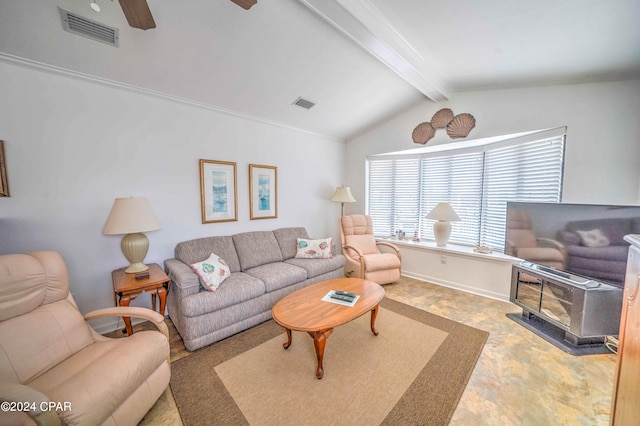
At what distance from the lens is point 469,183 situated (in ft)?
12.2

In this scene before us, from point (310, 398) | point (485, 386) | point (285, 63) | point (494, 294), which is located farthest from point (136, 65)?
point (494, 294)

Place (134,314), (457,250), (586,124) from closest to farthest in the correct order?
1. (134,314)
2. (586,124)
3. (457,250)

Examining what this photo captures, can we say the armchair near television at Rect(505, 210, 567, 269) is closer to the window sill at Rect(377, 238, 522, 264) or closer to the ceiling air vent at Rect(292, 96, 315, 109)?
the window sill at Rect(377, 238, 522, 264)

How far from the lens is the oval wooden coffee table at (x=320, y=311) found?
178 centimetres

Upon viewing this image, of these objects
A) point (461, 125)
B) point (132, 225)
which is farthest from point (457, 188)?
point (132, 225)

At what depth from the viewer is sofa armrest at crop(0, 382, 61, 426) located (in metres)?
0.93

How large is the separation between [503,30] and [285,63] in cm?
197

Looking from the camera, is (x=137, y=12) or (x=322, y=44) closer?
(x=137, y=12)

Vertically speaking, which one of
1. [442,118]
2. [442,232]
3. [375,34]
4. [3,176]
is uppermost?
[375,34]

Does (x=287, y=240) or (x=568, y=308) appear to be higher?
(x=287, y=240)

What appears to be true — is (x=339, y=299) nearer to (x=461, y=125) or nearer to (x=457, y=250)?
(x=457, y=250)

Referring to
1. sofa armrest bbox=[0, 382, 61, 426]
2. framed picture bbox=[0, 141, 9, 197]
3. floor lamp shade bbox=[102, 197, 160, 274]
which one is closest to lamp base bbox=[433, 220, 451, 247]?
floor lamp shade bbox=[102, 197, 160, 274]

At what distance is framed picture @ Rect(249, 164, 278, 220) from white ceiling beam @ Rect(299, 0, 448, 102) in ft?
6.73

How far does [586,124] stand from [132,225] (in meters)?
4.67
